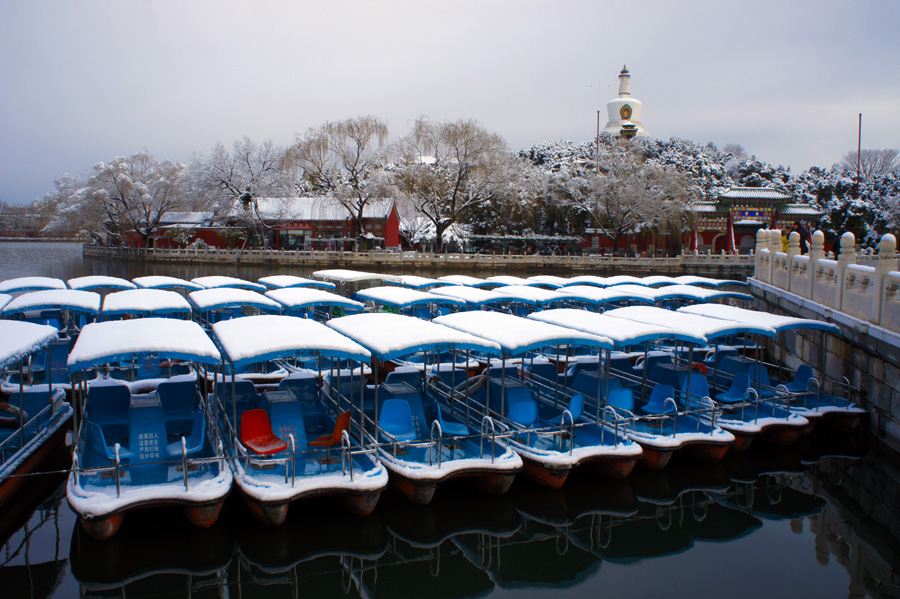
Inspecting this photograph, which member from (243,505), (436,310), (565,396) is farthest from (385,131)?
(243,505)

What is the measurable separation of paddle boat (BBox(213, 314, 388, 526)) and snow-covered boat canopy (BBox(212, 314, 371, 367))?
0.02 metres

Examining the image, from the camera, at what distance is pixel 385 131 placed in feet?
189

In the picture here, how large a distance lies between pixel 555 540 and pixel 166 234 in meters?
69.4

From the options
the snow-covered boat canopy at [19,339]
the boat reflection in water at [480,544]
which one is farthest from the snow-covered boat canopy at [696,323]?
the snow-covered boat canopy at [19,339]

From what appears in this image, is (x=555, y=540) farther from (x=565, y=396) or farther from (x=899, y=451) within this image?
(x=899, y=451)

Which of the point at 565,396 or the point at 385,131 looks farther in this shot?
the point at 385,131

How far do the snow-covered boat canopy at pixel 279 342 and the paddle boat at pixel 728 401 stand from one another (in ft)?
21.9

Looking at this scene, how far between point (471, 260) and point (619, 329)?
145ft

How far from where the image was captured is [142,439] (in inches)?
409

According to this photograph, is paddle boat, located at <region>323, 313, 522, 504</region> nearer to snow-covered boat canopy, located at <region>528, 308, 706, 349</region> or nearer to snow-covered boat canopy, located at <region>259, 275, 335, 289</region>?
snow-covered boat canopy, located at <region>528, 308, 706, 349</region>

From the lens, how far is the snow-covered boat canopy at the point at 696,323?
1370 centimetres

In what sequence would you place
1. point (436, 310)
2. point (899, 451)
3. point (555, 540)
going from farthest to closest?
point (436, 310) → point (899, 451) → point (555, 540)

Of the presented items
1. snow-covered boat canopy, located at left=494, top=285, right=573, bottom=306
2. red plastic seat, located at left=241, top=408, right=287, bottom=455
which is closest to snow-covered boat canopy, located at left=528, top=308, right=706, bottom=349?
snow-covered boat canopy, located at left=494, top=285, right=573, bottom=306

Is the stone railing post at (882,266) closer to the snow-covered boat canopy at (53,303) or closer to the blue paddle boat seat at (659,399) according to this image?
the blue paddle boat seat at (659,399)
